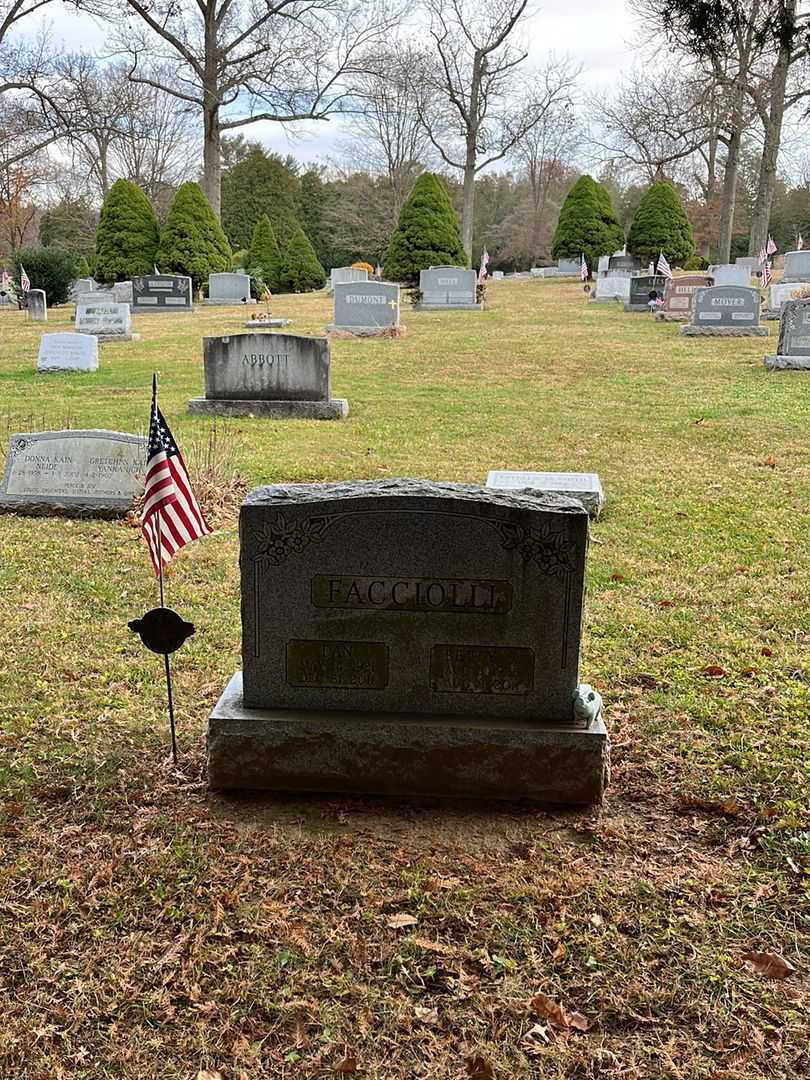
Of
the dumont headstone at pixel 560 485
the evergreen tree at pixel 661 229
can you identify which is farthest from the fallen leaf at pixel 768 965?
the evergreen tree at pixel 661 229

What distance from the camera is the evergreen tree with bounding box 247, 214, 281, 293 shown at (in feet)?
130

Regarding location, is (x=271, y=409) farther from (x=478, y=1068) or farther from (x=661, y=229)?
(x=661, y=229)

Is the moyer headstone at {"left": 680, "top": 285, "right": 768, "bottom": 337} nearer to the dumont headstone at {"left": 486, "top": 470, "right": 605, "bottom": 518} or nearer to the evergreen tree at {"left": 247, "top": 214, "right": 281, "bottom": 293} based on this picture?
the dumont headstone at {"left": 486, "top": 470, "right": 605, "bottom": 518}

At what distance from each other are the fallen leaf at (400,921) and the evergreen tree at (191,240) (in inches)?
1228

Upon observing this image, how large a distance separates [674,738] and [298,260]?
38328 millimetres

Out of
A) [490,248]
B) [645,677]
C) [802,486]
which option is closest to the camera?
[645,677]

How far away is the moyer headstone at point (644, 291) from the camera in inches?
1001

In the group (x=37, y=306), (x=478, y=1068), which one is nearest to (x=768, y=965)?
(x=478, y=1068)

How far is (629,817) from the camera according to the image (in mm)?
3504

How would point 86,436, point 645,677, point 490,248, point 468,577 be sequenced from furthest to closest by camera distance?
point 490,248 → point 86,436 → point 645,677 → point 468,577

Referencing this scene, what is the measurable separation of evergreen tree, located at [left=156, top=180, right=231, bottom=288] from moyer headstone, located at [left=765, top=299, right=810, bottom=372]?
21.8 m

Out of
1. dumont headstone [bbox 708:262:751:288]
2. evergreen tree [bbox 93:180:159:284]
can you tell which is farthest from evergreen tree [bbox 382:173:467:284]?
dumont headstone [bbox 708:262:751:288]

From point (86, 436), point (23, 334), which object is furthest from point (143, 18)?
point (86, 436)

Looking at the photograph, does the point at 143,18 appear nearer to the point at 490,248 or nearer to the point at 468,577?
the point at 490,248
